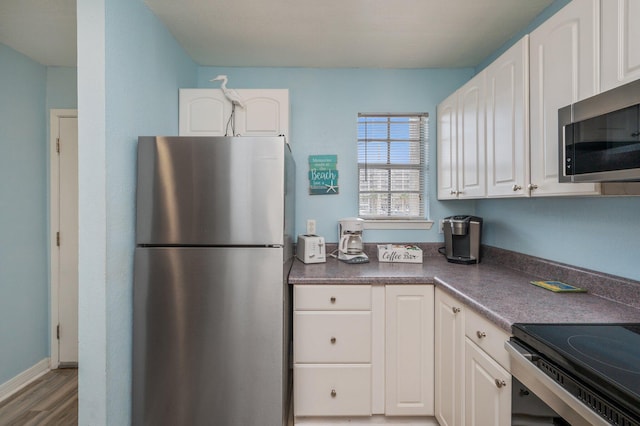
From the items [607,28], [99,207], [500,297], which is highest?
[607,28]

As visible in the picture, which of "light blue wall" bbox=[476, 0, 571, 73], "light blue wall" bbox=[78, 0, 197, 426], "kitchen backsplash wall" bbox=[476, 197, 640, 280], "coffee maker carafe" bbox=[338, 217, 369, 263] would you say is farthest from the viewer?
"coffee maker carafe" bbox=[338, 217, 369, 263]

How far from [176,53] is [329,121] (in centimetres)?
123

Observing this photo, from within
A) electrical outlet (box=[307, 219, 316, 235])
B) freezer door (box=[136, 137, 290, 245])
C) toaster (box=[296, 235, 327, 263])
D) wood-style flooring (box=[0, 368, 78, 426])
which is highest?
freezer door (box=[136, 137, 290, 245])

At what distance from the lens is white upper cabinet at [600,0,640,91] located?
94 cm

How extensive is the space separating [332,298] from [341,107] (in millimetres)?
1602

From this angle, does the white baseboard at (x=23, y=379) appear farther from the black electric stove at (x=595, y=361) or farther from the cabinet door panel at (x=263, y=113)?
the black electric stove at (x=595, y=361)

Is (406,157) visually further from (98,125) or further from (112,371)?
(112,371)

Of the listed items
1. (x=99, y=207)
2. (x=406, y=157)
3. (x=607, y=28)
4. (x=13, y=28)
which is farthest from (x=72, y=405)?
(x=607, y=28)

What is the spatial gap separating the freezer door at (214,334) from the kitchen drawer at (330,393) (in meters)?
0.25

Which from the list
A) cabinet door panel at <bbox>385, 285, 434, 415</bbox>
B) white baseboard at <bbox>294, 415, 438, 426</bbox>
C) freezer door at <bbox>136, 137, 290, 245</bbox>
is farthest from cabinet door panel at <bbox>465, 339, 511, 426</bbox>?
freezer door at <bbox>136, 137, 290, 245</bbox>

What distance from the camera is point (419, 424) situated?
5.87 feet

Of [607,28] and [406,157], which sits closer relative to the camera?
[607,28]

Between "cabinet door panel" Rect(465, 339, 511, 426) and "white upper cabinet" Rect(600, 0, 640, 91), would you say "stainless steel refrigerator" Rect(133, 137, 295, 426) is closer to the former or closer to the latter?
"cabinet door panel" Rect(465, 339, 511, 426)

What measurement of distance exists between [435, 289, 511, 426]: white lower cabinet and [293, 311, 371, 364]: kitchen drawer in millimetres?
422
